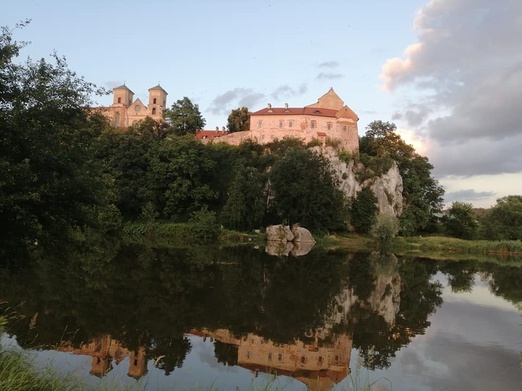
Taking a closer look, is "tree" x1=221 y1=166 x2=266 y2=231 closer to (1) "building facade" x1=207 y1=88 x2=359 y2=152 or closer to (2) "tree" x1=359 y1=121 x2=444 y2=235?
(1) "building facade" x1=207 y1=88 x2=359 y2=152

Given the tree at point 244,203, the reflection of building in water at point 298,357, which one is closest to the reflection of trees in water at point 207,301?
the reflection of building in water at point 298,357

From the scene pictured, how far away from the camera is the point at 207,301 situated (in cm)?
Result: 1673

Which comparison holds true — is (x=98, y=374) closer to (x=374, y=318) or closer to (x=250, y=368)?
(x=250, y=368)

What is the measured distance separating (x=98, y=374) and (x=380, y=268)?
1004 inches

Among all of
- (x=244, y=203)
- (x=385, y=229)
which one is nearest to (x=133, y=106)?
(x=244, y=203)

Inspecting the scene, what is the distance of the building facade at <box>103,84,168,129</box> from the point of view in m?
88.4

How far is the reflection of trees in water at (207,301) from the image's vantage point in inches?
478

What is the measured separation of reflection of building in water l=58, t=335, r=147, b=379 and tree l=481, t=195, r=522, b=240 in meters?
65.5

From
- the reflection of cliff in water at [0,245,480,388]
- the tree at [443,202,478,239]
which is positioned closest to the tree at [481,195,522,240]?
the tree at [443,202,478,239]

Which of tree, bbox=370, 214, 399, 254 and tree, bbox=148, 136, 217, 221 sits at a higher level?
tree, bbox=148, 136, 217, 221

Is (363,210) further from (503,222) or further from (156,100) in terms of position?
(156,100)

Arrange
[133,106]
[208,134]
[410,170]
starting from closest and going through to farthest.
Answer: [410,170] → [208,134] → [133,106]

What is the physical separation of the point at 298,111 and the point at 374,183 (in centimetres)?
1662

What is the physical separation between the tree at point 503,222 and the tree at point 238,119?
4266 cm
